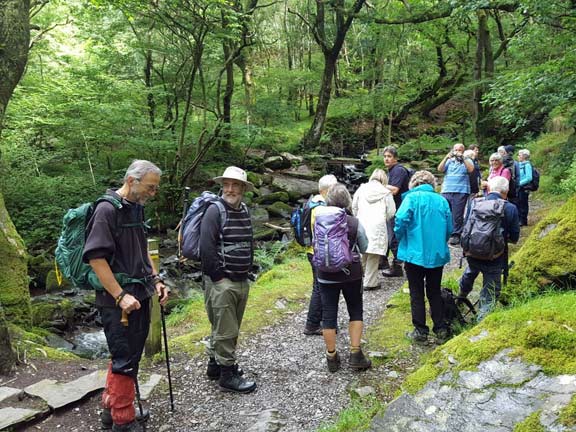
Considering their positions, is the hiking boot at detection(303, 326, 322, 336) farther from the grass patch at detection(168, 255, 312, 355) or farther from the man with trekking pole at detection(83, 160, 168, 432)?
the man with trekking pole at detection(83, 160, 168, 432)

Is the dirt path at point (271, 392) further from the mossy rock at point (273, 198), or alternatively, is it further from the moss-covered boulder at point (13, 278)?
the mossy rock at point (273, 198)

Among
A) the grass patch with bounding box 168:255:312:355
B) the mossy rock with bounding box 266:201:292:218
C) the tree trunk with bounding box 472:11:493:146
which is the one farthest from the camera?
the tree trunk with bounding box 472:11:493:146

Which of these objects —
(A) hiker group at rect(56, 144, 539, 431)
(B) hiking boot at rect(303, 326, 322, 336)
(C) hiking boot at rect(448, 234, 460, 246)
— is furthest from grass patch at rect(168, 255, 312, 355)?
(C) hiking boot at rect(448, 234, 460, 246)

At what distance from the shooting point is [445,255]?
4586 millimetres

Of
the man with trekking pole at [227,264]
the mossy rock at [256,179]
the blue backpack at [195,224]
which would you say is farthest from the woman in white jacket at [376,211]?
the mossy rock at [256,179]

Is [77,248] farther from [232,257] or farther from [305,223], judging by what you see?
[305,223]

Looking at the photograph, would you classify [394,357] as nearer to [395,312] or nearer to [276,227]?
[395,312]

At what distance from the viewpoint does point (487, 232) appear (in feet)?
14.2

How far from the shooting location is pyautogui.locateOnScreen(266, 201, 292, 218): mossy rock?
52.0ft

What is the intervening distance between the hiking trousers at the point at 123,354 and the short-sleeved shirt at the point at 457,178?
6288mm

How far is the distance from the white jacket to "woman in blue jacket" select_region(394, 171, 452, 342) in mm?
1587

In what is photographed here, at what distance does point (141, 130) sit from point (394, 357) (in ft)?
41.8

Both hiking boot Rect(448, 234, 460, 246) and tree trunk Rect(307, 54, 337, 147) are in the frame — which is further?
tree trunk Rect(307, 54, 337, 147)

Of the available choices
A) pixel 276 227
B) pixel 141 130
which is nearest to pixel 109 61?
pixel 141 130
